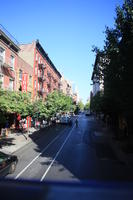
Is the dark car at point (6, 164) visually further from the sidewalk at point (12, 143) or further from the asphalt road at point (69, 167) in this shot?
the sidewalk at point (12, 143)

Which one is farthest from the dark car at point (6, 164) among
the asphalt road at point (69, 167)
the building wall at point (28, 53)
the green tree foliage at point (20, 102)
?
the building wall at point (28, 53)

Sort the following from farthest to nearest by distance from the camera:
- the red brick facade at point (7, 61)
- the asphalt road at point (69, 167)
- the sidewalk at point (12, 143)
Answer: the red brick facade at point (7, 61)
the sidewalk at point (12, 143)
the asphalt road at point (69, 167)

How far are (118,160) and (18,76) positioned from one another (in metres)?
19.1

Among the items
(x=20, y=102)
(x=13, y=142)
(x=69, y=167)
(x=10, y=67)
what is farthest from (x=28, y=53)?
(x=69, y=167)

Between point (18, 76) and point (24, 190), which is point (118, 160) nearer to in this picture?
point (24, 190)

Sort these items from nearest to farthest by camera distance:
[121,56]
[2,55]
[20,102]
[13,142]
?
[121,56] → [13,142] → [20,102] → [2,55]

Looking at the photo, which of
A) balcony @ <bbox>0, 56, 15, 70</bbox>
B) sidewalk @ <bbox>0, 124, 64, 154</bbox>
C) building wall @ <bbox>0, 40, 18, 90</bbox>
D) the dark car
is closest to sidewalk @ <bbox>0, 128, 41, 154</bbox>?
sidewalk @ <bbox>0, 124, 64, 154</bbox>

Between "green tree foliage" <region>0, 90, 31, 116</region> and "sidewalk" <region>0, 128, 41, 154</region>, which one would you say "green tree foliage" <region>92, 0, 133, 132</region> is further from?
"green tree foliage" <region>0, 90, 31, 116</region>

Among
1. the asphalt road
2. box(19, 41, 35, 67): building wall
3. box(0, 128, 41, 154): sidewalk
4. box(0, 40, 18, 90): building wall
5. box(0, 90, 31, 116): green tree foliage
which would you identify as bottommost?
the asphalt road

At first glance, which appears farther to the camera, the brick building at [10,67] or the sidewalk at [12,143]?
the brick building at [10,67]

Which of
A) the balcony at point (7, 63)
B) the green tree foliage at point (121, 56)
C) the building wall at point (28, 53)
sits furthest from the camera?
the building wall at point (28, 53)

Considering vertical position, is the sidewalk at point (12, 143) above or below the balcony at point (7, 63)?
below

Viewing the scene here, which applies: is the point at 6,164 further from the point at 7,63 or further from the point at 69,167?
the point at 7,63

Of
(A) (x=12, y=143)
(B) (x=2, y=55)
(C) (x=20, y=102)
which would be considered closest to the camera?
(A) (x=12, y=143)
